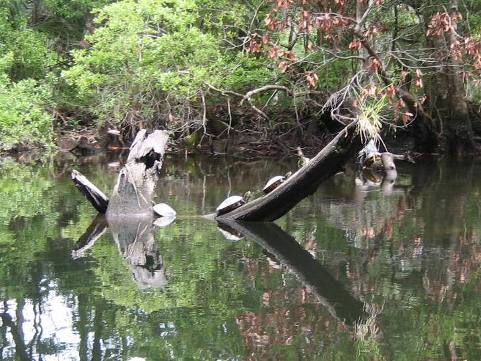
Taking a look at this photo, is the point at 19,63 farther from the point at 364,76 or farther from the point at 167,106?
the point at 364,76

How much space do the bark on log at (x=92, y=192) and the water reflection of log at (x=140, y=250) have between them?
62 cm

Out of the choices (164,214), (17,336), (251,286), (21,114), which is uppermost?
(21,114)

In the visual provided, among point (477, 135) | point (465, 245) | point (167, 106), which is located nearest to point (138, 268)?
point (465, 245)

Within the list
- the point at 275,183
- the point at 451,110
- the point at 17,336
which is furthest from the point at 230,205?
the point at 451,110

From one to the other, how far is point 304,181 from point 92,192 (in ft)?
11.2

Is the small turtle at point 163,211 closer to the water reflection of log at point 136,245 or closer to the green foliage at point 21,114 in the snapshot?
the water reflection of log at point 136,245

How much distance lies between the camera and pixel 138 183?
1082cm

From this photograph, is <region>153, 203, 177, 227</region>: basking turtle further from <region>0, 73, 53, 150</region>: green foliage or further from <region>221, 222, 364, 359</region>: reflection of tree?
<region>0, 73, 53, 150</region>: green foliage

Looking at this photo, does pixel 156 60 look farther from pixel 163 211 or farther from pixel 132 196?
pixel 163 211

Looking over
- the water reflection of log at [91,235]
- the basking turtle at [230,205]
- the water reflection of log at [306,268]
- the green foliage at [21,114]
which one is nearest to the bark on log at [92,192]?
the water reflection of log at [91,235]

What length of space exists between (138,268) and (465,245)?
12.6ft

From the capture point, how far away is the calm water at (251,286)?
5207mm

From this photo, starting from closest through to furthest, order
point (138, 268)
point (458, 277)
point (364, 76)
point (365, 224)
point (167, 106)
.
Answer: point (458, 277) < point (138, 268) < point (365, 224) < point (364, 76) < point (167, 106)

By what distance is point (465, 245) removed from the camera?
8.55m
